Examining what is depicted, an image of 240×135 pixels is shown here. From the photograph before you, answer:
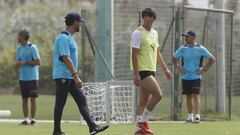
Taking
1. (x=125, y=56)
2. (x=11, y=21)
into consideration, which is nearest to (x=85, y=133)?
(x=125, y=56)

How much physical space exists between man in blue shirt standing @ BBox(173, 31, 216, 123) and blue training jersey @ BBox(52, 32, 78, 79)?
5.98 meters

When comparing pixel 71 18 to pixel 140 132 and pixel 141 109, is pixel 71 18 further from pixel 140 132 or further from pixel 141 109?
pixel 140 132

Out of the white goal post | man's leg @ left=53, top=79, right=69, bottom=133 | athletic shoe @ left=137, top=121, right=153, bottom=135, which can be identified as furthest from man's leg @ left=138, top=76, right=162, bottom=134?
the white goal post

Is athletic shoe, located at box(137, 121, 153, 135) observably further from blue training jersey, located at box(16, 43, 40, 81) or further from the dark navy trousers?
blue training jersey, located at box(16, 43, 40, 81)

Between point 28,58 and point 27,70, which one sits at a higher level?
point 28,58

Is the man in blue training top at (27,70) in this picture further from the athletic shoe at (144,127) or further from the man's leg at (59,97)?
the man's leg at (59,97)

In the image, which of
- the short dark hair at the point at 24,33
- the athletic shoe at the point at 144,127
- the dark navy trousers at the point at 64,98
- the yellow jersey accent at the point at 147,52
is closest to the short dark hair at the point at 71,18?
the dark navy trousers at the point at 64,98

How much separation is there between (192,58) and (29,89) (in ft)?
12.3

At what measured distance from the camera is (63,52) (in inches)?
544

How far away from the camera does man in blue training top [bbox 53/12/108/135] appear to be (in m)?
13.9

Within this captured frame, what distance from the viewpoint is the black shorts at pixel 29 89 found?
61.4 ft

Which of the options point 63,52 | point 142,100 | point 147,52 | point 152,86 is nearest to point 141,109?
point 142,100

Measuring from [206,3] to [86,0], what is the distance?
4982 centimetres

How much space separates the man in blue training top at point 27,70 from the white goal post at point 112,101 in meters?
1.08
